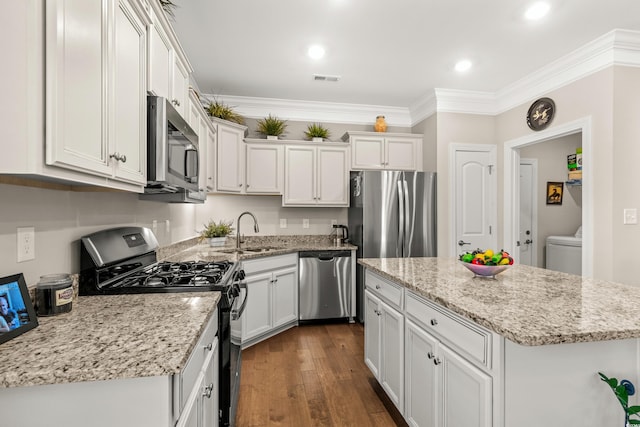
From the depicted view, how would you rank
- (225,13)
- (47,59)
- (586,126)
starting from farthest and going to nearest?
1. (586,126)
2. (225,13)
3. (47,59)

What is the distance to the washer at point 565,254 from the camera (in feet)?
13.5

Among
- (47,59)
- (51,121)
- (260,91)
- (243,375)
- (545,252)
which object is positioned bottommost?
(243,375)

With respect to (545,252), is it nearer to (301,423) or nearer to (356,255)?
(356,255)

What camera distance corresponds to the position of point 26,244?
1.21 metres

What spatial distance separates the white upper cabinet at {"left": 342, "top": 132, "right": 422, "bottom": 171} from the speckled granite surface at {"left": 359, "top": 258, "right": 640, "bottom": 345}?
7.13 ft

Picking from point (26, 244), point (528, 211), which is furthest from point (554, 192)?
point (26, 244)

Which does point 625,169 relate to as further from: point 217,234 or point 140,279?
point 217,234

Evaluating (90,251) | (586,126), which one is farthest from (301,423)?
(586,126)

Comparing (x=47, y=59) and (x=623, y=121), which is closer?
(x=47, y=59)

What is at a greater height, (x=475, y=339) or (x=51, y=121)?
(x=51, y=121)

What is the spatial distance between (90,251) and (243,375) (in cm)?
155

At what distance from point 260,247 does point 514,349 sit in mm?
3111

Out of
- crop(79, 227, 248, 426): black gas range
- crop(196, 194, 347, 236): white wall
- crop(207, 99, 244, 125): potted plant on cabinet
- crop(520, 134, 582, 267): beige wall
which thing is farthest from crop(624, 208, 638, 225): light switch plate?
crop(207, 99, 244, 125): potted plant on cabinet

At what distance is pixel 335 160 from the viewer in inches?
158
